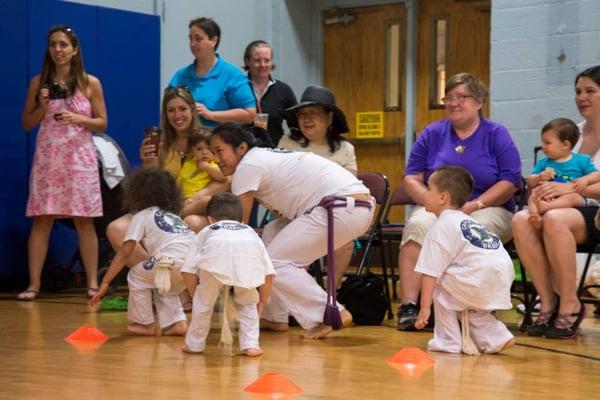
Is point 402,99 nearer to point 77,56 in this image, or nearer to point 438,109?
point 438,109

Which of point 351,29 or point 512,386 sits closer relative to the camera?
point 512,386

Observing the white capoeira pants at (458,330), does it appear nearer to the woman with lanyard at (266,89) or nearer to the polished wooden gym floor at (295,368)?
the polished wooden gym floor at (295,368)

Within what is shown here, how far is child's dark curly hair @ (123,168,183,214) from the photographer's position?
15.6ft

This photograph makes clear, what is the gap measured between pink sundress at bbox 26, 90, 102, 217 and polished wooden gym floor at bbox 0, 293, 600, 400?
62.6 inches

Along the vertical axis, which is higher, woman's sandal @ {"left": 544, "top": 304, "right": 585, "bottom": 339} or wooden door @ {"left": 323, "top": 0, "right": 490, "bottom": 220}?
→ wooden door @ {"left": 323, "top": 0, "right": 490, "bottom": 220}

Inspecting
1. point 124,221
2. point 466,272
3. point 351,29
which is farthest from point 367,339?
point 351,29

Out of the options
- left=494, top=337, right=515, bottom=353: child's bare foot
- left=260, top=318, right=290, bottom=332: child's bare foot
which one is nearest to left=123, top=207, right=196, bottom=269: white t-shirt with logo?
left=260, top=318, right=290, bottom=332: child's bare foot

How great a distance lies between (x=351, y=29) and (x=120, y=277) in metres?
3.22

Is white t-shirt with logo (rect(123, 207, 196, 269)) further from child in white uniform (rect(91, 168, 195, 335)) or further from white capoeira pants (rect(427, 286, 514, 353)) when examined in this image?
white capoeira pants (rect(427, 286, 514, 353))

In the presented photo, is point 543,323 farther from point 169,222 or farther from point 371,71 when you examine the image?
point 371,71

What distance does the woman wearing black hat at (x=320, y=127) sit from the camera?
5242mm

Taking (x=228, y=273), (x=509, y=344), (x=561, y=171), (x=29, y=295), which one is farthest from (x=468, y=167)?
(x=29, y=295)

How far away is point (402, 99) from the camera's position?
859cm

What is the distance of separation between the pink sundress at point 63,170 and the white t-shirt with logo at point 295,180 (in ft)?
6.81
